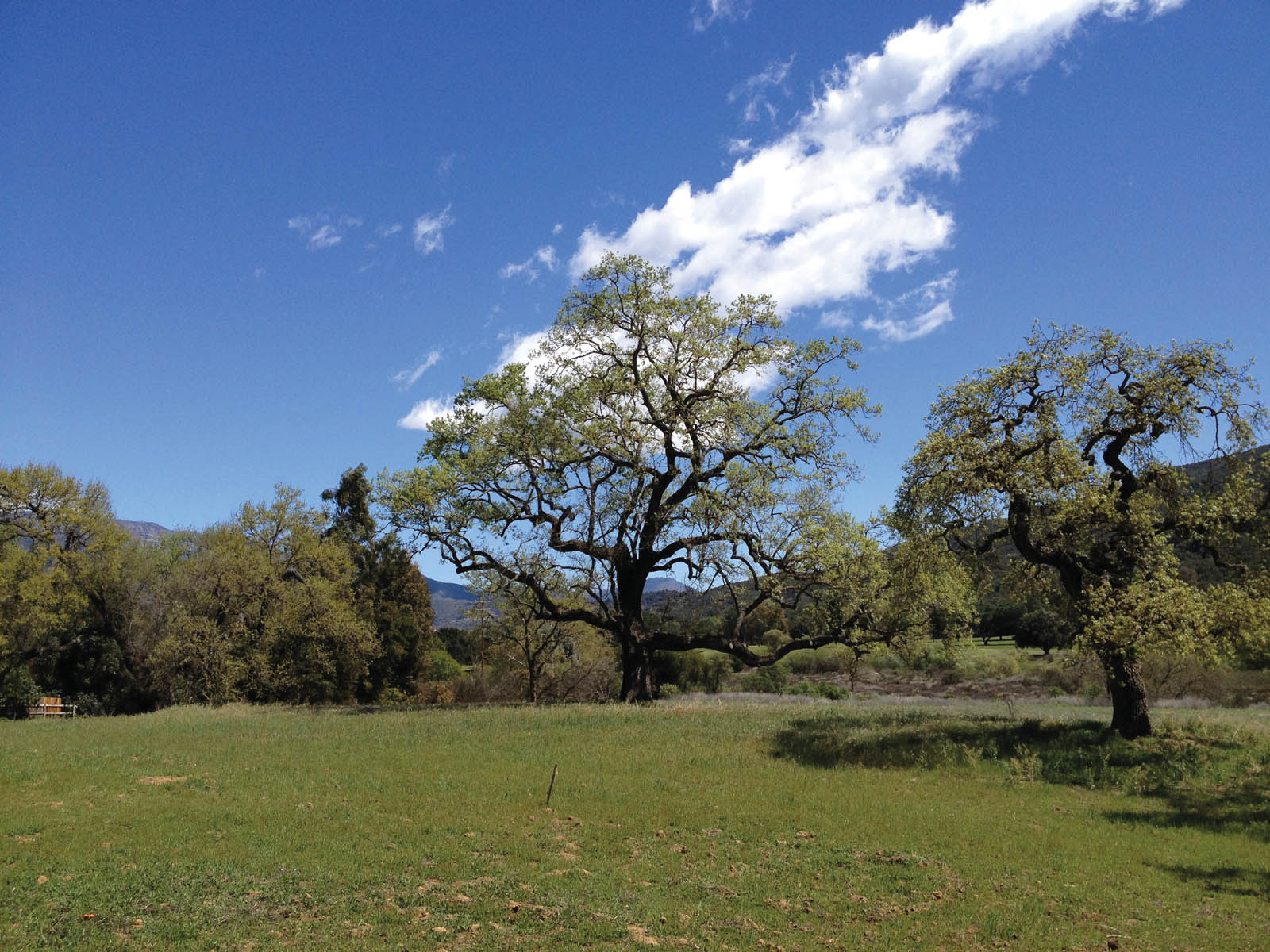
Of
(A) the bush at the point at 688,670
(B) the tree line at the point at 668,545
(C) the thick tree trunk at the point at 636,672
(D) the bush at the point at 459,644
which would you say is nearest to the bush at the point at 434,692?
(B) the tree line at the point at 668,545

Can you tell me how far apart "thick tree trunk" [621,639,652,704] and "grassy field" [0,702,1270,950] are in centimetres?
943

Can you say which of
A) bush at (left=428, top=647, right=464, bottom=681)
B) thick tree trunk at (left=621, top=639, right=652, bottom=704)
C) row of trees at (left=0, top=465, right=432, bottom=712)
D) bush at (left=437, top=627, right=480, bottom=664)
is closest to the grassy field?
thick tree trunk at (left=621, top=639, right=652, bottom=704)

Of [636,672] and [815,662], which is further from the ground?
[636,672]

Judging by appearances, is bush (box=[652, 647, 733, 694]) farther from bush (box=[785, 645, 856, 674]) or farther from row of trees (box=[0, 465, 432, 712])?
row of trees (box=[0, 465, 432, 712])

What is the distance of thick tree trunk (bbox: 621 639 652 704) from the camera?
3164 centimetres

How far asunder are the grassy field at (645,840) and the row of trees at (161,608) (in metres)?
17.6

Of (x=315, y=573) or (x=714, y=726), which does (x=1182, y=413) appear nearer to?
(x=714, y=726)

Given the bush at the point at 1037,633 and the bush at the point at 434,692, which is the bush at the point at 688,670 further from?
the bush at the point at 1037,633

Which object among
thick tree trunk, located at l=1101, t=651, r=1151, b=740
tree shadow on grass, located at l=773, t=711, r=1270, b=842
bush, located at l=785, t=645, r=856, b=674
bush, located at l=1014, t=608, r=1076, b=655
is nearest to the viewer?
tree shadow on grass, located at l=773, t=711, r=1270, b=842

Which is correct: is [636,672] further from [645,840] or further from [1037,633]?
[1037,633]

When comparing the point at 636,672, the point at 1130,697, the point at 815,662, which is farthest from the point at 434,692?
the point at 1130,697

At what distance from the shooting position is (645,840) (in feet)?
42.1

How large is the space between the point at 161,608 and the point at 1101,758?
4476 centimetres

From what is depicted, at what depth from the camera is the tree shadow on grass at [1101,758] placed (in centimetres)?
1501
